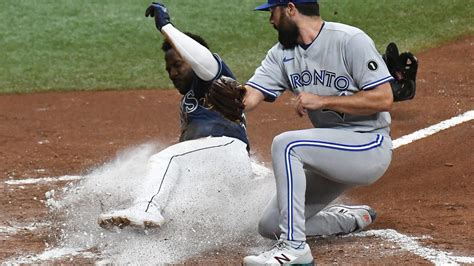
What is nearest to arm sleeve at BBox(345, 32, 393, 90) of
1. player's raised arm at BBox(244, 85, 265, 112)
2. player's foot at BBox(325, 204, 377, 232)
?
player's raised arm at BBox(244, 85, 265, 112)

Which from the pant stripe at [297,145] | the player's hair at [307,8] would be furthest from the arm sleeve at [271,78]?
the pant stripe at [297,145]

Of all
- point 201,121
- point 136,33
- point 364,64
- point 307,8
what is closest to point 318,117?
point 364,64

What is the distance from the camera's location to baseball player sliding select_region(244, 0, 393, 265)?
5.19 metres

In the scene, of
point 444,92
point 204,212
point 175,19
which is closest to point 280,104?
point 444,92

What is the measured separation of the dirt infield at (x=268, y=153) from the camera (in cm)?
560

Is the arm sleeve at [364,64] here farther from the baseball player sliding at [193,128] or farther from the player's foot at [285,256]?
the player's foot at [285,256]

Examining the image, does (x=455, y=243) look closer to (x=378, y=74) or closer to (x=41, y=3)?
(x=378, y=74)

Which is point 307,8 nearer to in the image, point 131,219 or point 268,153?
point 131,219

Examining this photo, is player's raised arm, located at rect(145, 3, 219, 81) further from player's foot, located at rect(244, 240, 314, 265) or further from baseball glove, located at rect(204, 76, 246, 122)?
player's foot, located at rect(244, 240, 314, 265)

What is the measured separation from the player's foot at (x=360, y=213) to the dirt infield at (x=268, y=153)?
64 mm

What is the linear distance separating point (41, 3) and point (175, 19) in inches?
72.1

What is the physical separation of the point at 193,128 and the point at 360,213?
131 cm

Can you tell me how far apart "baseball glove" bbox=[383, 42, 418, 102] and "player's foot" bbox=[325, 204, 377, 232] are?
2.42 feet

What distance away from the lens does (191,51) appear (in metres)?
5.89
